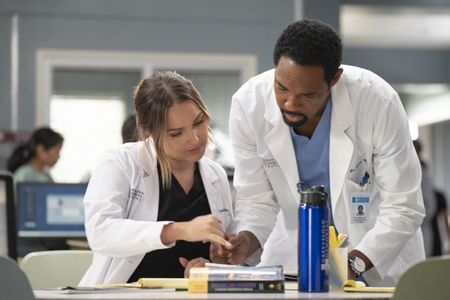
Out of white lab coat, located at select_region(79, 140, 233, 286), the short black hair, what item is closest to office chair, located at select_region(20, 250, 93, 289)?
white lab coat, located at select_region(79, 140, 233, 286)

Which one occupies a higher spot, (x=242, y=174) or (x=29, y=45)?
(x=29, y=45)

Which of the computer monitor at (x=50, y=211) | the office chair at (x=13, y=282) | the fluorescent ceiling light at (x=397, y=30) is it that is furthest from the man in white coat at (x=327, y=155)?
the fluorescent ceiling light at (x=397, y=30)

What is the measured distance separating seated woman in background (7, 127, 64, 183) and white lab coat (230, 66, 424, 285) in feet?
12.6

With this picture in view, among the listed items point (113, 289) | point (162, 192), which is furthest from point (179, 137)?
point (113, 289)

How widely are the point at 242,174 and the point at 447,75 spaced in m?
10.6

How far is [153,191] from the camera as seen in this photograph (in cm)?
254

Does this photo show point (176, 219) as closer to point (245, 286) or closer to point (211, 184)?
point (211, 184)

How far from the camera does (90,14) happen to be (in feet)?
24.9

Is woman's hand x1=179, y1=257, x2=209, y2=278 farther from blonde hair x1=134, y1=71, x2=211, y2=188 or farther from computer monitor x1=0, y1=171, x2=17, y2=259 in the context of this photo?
computer monitor x1=0, y1=171, x2=17, y2=259

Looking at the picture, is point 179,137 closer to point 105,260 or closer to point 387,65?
point 105,260

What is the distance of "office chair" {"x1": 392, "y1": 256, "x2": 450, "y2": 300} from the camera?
5.71ft

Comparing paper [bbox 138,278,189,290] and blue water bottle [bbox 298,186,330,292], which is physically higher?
blue water bottle [bbox 298,186,330,292]

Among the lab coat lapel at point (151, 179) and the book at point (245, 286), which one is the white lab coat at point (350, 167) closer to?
the lab coat lapel at point (151, 179)

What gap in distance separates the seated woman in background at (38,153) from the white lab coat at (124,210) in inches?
151
